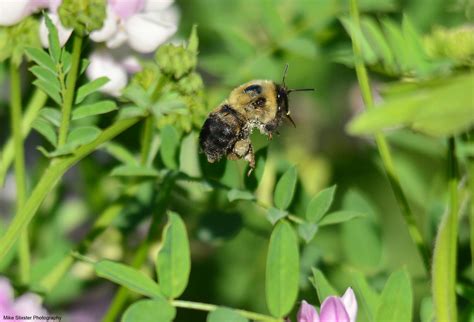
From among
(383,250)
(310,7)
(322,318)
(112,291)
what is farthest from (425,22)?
(322,318)

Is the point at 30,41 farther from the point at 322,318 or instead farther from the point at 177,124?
the point at 322,318

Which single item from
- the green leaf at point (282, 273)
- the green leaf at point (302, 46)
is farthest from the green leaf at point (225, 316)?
the green leaf at point (302, 46)

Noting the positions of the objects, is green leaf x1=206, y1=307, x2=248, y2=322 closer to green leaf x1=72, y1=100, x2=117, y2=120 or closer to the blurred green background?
the blurred green background

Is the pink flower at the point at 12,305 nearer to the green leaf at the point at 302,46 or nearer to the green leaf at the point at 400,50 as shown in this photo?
the green leaf at the point at 400,50

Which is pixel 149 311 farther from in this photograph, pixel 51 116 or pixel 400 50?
pixel 400 50

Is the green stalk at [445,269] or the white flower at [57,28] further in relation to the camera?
the white flower at [57,28]

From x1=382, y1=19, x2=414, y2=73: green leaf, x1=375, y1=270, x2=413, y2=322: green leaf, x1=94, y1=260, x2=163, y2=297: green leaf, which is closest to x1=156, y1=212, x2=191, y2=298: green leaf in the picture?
x1=94, y1=260, x2=163, y2=297: green leaf
